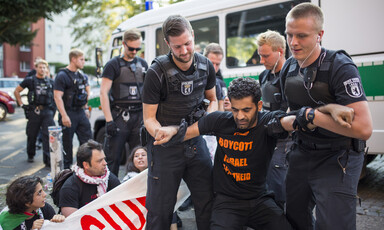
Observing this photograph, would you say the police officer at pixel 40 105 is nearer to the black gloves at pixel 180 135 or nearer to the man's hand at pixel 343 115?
the black gloves at pixel 180 135

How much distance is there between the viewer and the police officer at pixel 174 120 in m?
2.61

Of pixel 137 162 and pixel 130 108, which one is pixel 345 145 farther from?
pixel 130 108

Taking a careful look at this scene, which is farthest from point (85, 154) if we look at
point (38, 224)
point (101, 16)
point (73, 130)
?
point (101, 16)

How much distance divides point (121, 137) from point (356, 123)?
9.92 ft

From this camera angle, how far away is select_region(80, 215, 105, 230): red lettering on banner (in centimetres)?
290

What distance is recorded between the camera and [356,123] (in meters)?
1.89

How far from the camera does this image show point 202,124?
8.73ft

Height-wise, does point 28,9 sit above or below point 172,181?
above

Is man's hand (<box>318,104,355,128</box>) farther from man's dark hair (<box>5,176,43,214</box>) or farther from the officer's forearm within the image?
the officer's forearm

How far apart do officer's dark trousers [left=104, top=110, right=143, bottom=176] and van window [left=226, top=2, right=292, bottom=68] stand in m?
1.85

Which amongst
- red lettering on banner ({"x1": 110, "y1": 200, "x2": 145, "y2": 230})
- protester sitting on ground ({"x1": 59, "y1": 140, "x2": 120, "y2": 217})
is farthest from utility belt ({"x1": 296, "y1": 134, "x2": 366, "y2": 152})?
protester sitting on ground ({"x1": 59, "y1": 140, "x2": 120, "y2": 217})

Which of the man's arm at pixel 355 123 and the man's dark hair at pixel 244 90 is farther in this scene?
the man's dark hair at pixel 244 90

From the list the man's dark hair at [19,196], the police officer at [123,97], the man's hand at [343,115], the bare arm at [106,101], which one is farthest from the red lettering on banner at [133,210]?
the man's hand at [343,115]

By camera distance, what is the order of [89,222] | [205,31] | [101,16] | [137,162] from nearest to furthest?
[89,222] → [137,162] → [205,31] → [101,16]
